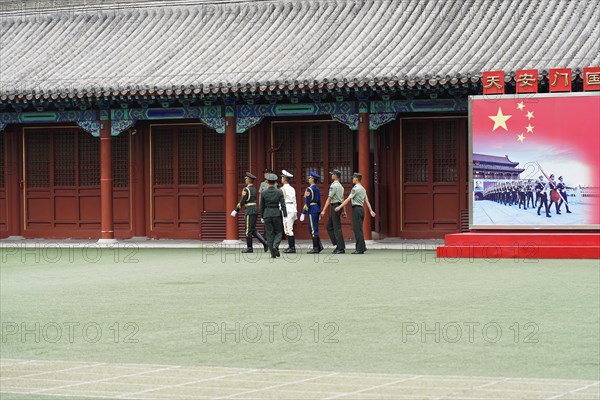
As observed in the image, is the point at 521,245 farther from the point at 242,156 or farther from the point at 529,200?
the point at 242,156

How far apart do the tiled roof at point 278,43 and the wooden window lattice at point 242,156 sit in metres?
1.98

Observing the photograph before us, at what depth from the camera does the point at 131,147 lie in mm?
29797

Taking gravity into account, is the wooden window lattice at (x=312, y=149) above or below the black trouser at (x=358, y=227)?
above

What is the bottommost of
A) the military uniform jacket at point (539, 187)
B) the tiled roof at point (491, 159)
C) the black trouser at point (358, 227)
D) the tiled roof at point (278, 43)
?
the black trouser at point (358, 227)

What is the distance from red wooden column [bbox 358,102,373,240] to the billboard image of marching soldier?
149 inches

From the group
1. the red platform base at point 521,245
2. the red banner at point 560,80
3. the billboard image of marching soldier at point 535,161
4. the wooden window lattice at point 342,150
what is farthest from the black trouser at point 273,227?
the wooden window lattice at point 342,150

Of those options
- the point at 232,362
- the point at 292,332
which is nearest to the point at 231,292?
the point at 292,332

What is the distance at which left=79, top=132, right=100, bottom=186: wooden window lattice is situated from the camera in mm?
30219

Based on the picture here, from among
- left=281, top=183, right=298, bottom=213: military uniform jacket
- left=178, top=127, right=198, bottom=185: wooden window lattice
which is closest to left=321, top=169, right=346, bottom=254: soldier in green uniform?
left=281, top=183, right=298, bottom=213: military uniform jacket

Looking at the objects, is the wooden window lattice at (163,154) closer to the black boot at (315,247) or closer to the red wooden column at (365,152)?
the red wooden column at (365,152)

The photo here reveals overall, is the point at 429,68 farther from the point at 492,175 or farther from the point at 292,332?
the point at 292,332

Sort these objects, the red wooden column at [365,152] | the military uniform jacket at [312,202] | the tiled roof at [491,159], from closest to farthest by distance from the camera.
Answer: the tiled roof at [491,159] → the military uniform jacket at [312,202] → the red wooden column at [365,152]

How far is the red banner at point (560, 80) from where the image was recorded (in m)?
22.6

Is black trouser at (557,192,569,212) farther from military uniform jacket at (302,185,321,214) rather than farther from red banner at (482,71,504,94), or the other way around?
military uniform jacket at (302,185,321,214)
